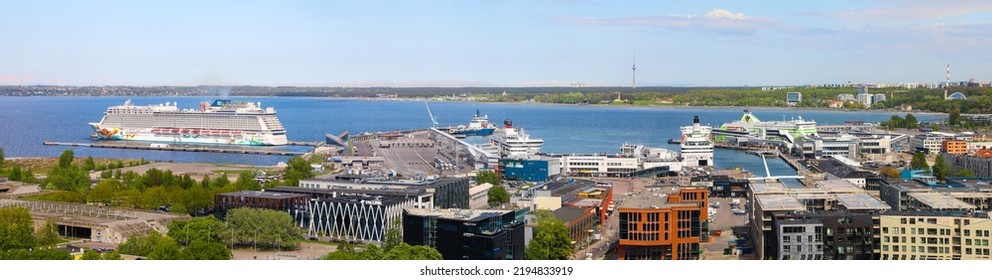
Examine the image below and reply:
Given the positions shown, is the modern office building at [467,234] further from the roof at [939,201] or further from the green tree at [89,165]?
the green tree at [89,165]

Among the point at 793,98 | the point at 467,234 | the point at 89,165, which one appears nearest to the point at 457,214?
the point at 467,234

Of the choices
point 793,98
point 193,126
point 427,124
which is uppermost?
point 793,98

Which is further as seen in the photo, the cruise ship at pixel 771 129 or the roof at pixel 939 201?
the cruise ship at pixel 771 129

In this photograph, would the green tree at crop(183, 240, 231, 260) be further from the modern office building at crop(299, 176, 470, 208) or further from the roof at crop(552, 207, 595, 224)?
the modern office building at crop(299, 176, 470, 208)

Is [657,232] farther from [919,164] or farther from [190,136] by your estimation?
[190,136]

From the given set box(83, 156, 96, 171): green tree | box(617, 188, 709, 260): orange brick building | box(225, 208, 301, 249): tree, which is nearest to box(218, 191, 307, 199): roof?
box(225, 208, 301, 249): tree

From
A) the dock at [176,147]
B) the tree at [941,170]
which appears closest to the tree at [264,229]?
the tree at [941,170]
